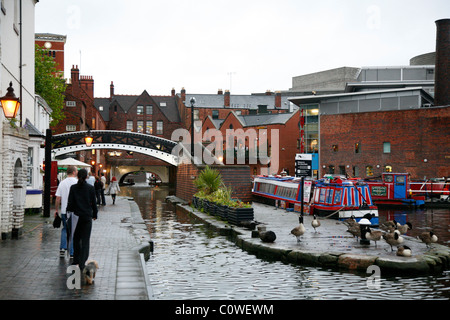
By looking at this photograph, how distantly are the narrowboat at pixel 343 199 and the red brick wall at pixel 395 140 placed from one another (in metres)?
24.5

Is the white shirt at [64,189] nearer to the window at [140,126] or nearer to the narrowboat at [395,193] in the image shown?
the narrowboat at [395,193]

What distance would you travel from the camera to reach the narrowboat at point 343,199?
19578 mm

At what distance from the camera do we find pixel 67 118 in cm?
4541

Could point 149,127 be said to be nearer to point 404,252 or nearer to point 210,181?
point 210,181

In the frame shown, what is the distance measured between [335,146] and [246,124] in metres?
15.8

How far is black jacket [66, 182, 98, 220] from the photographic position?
793 cm

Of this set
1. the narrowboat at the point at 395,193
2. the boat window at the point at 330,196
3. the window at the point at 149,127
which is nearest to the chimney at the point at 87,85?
the window at the point at 149,127

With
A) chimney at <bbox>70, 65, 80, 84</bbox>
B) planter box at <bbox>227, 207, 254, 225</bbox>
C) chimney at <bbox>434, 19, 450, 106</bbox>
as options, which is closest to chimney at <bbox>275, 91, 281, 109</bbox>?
chimney at <bbox>434, 19, 450, 106</bbox>

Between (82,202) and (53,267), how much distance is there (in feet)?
4.79

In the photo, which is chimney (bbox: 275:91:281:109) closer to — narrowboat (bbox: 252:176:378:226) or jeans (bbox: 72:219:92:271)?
narrowboat (bbox: 252:176:378:226)

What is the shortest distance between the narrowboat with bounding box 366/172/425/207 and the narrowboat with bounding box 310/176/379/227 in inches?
466

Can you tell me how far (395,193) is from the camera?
104 feet

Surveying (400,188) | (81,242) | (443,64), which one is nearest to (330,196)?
(400,188)
